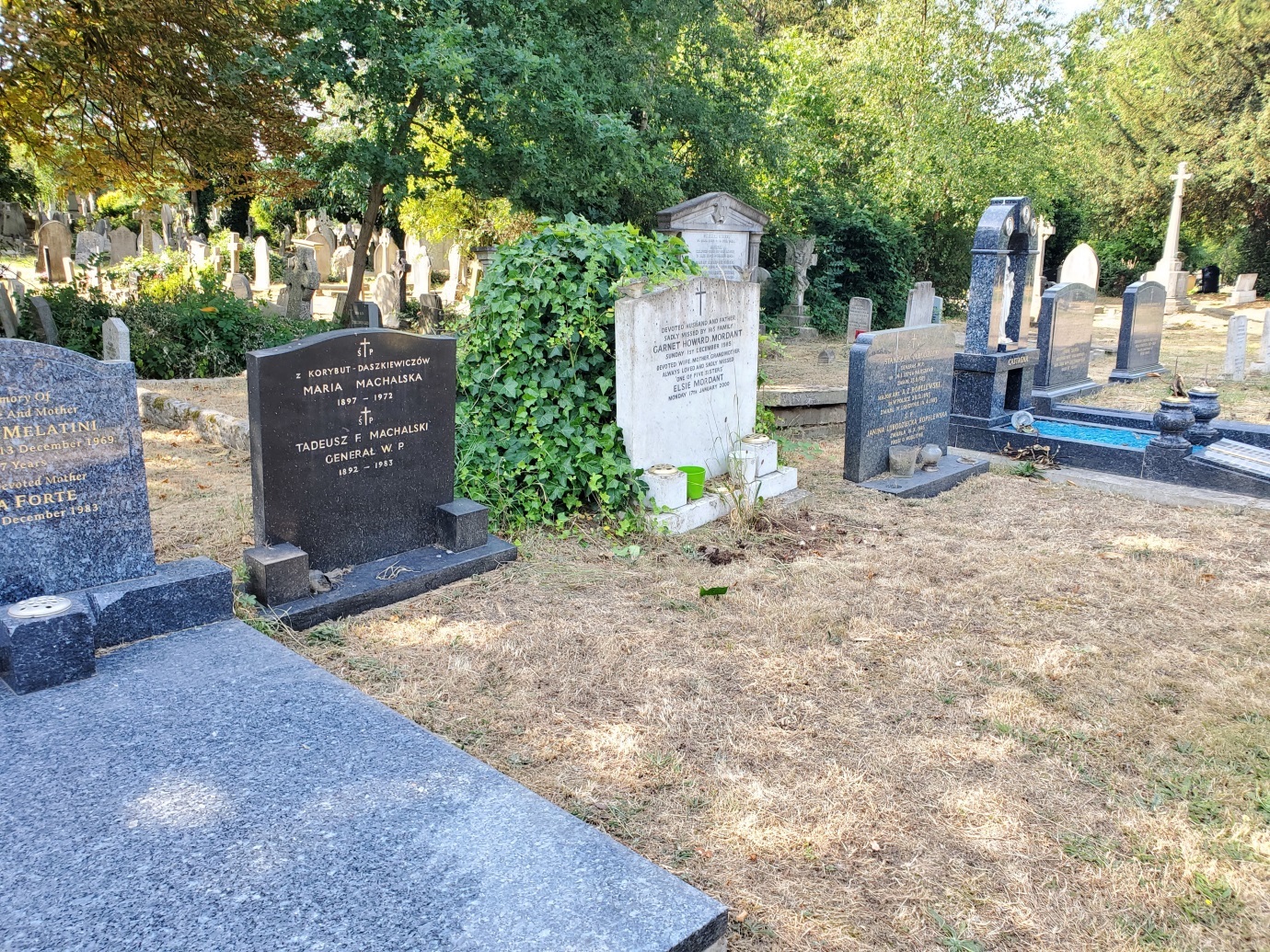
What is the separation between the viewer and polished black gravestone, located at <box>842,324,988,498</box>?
7.13 m

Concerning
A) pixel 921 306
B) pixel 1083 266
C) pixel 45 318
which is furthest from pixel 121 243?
pixel 1083 266

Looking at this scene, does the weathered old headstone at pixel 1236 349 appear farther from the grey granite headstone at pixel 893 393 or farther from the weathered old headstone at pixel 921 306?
the grey granite headstone at pixel 893 393

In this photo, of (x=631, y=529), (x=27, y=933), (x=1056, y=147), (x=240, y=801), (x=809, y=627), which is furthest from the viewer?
(x=1056, y=147)

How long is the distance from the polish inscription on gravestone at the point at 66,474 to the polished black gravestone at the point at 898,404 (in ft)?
16.2

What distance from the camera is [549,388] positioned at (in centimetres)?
607

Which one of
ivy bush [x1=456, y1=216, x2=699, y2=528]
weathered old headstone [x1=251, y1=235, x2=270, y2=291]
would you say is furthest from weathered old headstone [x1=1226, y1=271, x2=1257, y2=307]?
weathered old headstone [x1=251, y1=235, x2=270, y2=291]

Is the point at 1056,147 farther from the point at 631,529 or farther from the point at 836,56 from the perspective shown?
the point at 631,529

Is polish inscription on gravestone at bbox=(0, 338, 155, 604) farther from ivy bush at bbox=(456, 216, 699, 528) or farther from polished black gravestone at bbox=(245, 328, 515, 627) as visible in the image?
ivy bush at bbox=(456, 216, 699, 528)

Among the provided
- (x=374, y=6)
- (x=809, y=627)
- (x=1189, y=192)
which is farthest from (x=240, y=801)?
(x=1189, y=192)

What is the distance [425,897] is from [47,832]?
1.14 m

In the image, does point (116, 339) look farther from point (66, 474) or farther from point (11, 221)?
point (11, 221)

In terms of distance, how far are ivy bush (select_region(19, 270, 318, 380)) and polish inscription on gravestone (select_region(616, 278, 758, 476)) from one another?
21.9 feet

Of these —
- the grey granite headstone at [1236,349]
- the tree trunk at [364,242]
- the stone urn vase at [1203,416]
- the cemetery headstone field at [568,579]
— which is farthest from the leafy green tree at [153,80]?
the grey granite headstone at [1236,349]

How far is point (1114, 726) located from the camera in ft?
12.2
